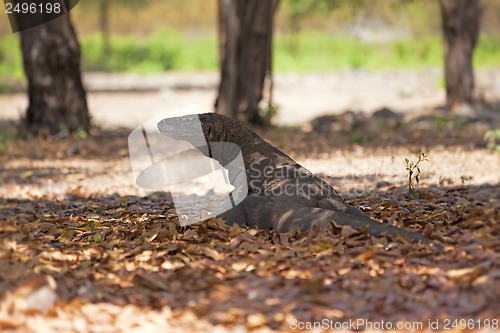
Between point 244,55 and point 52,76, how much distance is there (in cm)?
302

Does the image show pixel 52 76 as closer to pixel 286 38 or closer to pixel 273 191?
pixel 273 191

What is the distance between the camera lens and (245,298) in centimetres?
407

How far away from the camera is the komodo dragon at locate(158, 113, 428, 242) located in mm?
5125

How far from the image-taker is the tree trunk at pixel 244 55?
1300 cm

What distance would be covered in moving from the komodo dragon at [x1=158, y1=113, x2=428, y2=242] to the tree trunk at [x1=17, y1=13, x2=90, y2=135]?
6.47 m

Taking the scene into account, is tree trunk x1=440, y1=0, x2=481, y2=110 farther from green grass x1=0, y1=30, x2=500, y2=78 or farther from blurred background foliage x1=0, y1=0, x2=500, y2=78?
green grass x1=0, y1=30, x2=500, y2=78

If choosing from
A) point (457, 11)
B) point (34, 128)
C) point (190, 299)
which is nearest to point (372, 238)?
point (190, 299)

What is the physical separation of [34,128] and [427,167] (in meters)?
6.11

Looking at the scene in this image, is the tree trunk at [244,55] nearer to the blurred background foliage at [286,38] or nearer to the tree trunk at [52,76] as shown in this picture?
the tree trunk at [52,76]

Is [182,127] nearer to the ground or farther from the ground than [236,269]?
farther from the ground

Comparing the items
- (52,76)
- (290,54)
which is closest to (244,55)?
(52,76)

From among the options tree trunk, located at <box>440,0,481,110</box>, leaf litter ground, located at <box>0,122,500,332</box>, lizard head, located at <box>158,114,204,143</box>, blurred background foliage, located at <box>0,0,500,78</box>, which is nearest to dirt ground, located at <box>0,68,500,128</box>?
tree trunk, located at <box>440,0,481,110</box>

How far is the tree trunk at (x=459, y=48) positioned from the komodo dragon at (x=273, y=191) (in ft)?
32.2

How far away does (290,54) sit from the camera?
114 feet
